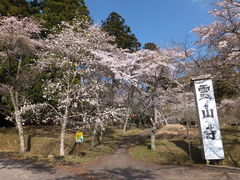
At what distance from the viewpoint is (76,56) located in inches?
455

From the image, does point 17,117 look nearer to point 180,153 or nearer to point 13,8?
point 13,8

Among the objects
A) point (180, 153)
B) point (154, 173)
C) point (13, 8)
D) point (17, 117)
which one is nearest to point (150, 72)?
point (180, 153)

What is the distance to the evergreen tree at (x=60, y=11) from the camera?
685 inches

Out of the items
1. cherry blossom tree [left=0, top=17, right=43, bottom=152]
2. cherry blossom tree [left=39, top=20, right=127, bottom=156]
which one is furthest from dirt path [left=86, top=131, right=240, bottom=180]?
cherry blossom tree [left=0, top=17, right=43, bottom=152]

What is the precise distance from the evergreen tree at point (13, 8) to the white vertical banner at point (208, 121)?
14.6 m

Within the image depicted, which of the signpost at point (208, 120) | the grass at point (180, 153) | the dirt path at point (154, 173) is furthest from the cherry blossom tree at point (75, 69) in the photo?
the signpost at point (208, 120)

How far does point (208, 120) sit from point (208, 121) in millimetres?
52

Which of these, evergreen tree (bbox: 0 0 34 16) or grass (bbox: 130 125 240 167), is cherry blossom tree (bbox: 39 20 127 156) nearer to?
grass (bbox: 130 125 240 167)

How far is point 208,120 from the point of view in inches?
398

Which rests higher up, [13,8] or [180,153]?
[13,8]

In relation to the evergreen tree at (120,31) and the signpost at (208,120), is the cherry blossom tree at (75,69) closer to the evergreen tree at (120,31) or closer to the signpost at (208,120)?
the signpost at (208,120)

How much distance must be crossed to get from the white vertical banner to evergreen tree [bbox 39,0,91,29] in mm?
12142

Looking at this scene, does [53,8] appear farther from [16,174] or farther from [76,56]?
[16,174]

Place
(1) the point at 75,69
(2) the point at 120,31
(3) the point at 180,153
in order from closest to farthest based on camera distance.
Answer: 1. (1) the point at 75,69
2. (3) the point at 180,153
3. (2) the point at 120,31
